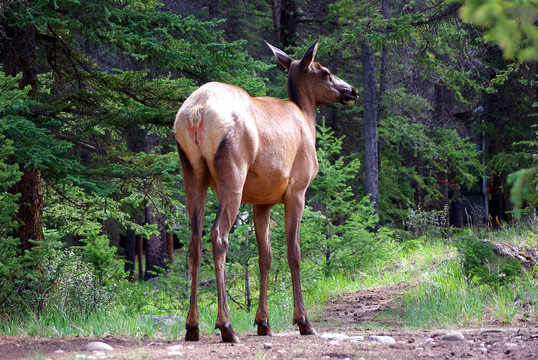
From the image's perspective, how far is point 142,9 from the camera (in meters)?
8.52

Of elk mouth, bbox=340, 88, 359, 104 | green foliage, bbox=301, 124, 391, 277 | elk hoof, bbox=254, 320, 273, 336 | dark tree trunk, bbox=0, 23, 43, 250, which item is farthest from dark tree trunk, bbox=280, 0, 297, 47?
elk hoof, bbox=254, 320, 273, 336

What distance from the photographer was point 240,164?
17.4ft

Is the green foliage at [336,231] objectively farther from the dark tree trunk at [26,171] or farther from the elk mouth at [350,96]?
the dark tree trunk at [26,171]

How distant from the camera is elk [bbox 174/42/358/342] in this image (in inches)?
205

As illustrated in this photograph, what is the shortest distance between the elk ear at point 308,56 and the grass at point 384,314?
3329 mm

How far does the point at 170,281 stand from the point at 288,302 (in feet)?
6.11

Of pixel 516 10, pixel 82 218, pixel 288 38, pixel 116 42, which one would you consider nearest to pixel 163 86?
pixel 116 42

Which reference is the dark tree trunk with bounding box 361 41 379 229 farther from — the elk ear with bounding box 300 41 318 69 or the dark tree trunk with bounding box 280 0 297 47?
the elk ear with bounding box 300 41 318 69

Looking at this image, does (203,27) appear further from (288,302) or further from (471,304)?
(471,304)

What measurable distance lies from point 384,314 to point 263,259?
2815mm

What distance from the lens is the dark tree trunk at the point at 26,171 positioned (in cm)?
835

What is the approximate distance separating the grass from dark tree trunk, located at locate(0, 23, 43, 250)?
141 centimetres

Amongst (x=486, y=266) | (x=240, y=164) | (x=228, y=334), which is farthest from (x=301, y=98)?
(x=486, y=266)

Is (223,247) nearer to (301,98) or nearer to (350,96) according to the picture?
(301,98)
